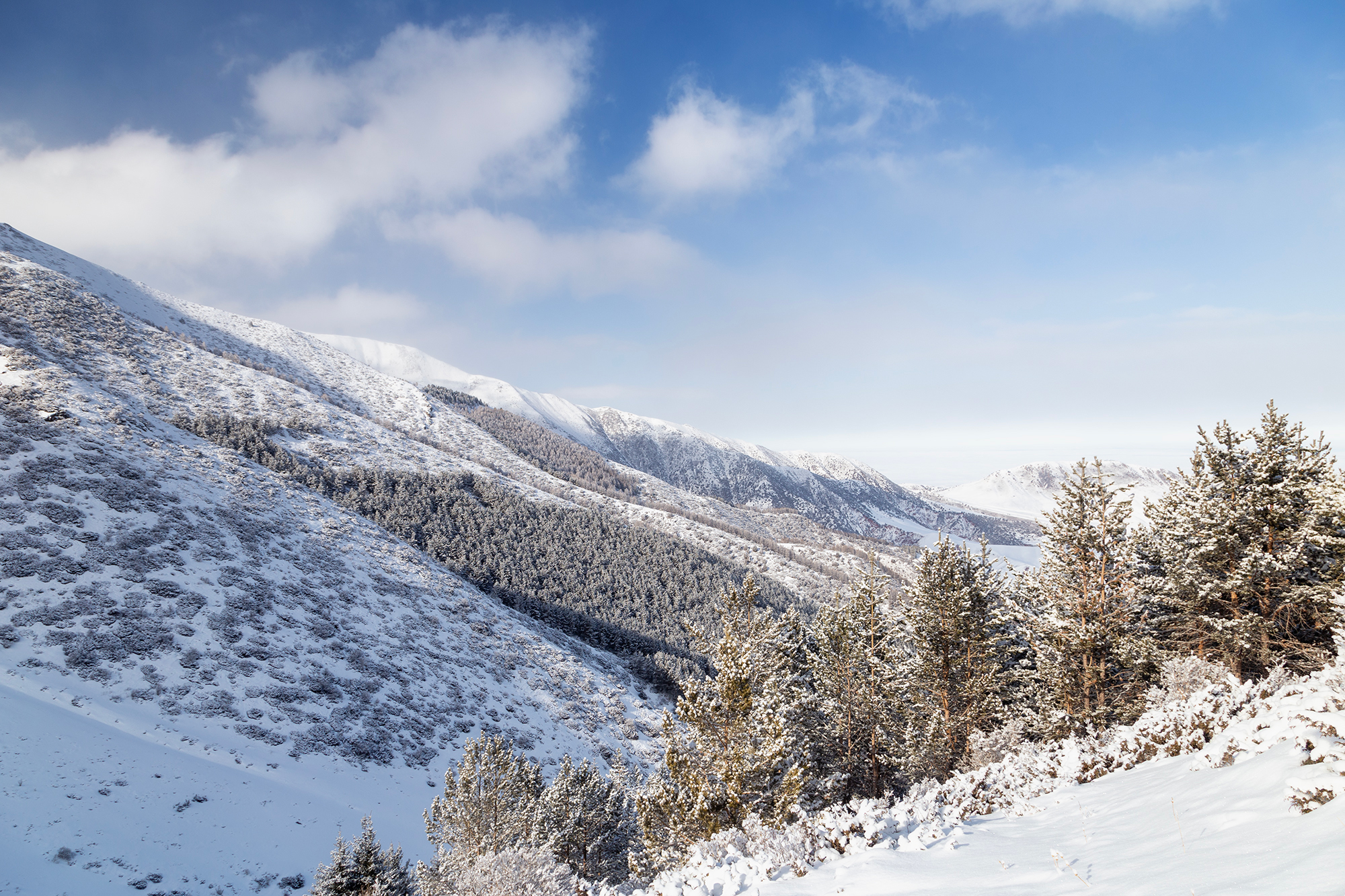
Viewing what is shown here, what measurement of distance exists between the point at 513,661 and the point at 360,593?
13.8 m

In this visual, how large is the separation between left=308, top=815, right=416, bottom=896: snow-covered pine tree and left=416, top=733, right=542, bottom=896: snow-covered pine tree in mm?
806

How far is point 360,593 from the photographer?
40.9 m

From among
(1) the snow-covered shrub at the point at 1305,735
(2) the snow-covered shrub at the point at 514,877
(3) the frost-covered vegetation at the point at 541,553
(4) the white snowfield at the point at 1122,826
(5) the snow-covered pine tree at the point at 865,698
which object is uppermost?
(1) the snow-covered shrub at the point at 1305,735

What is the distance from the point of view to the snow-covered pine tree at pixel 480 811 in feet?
49.4

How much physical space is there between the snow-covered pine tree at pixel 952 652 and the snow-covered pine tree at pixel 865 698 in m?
0.73

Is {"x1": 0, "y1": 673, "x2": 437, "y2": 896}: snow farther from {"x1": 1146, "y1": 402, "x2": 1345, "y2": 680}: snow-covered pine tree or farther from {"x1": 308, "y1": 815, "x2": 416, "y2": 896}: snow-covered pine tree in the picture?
{"x1": 1146, "y1": 402, "x2": 1345, "y2": 680}: snow-covered pine tree

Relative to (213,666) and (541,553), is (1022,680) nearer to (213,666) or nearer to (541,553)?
(213,666)

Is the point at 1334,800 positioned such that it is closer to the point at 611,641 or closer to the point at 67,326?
the point at 611,641

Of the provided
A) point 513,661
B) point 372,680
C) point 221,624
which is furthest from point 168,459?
point 513,661

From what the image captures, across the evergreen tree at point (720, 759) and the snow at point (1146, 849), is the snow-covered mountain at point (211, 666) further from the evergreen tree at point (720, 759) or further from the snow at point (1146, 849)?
the snow at point (1146, 849)

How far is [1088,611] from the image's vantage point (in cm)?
1588

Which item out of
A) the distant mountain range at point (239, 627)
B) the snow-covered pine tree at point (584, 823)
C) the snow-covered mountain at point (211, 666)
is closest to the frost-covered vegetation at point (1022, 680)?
the snow-covered pine tree at point (584, 823)

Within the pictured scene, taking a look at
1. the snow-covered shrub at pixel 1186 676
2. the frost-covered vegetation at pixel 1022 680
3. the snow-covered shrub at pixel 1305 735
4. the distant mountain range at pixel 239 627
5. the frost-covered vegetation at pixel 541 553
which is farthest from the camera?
the frost-covered vegetation at pixel 541 553

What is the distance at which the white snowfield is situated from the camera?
15.2ft
